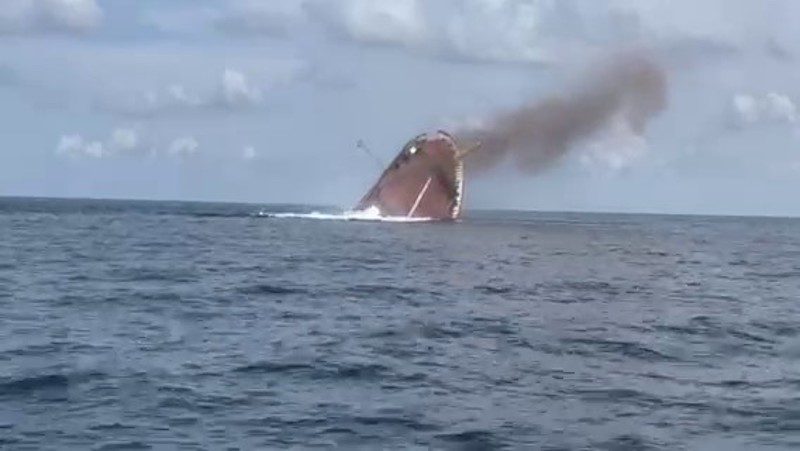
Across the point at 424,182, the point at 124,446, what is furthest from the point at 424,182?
the point at 124,446

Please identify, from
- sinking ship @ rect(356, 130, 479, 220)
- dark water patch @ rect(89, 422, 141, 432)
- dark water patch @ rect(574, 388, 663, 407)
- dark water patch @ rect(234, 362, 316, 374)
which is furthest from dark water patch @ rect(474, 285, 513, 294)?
sinking ship @ rect(356, 130, 479, 220)

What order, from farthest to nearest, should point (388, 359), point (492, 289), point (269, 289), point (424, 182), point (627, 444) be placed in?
point (424, 182) → point (492, 289) → point (269, 289) → point (388, 359) → point (627, 444)

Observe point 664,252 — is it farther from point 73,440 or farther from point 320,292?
point 73,440

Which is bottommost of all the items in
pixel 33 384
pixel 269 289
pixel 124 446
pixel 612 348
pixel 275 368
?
pixel 124 446

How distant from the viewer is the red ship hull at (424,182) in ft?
343

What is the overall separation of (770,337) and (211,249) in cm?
4429


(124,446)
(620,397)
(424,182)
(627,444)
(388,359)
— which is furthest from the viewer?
(424,182)

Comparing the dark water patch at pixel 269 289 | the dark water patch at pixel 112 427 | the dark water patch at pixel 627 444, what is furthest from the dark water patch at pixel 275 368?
the dark water patch at pixel 269 289

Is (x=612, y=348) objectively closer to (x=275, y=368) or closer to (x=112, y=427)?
(x=275, y=368)

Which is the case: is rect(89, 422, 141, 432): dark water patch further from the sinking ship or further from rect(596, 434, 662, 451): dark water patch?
the sinking ship

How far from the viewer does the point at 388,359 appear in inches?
1065

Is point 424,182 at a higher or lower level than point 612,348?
higher

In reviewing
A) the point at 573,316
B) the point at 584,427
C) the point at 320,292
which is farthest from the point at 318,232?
the point at 584,427

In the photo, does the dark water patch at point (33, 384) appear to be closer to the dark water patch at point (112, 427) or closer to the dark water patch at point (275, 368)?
the dark water patch at point (112, 427)
